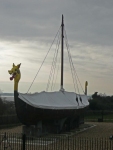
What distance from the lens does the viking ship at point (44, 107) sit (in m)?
19.2

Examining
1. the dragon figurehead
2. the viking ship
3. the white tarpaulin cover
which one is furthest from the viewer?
the white tarpaulin cover

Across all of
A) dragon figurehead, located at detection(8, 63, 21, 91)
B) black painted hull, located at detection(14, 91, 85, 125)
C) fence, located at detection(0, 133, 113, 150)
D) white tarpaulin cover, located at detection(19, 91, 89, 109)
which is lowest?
fence, located at detection(0, 133, 113, 150)

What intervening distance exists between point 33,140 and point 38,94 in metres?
3.54

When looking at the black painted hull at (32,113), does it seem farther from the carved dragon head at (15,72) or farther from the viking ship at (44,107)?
the carved dragon head at (15,72)

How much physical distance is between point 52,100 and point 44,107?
2.20m

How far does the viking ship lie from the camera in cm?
1916

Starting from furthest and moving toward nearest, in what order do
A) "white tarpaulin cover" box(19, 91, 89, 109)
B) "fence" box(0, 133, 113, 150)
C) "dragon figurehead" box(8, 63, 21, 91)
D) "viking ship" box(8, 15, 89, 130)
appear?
1. "white tarpaulin cover" box(19, 91, 89, 109)
2. "viking ship" box(8, 15, 89, 130)
3. "dragon figurehead" box(8, 63, 21, 91)
4. "fence" box(0, 133, 113, 150)

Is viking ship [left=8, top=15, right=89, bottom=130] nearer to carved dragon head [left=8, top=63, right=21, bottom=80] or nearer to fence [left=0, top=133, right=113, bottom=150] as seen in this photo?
carved dragon head [left=8, top=63, right=21, bottom=80]

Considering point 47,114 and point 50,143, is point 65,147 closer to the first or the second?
point 50,143

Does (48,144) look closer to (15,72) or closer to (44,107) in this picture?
(44,107)

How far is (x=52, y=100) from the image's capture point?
22.2 metres

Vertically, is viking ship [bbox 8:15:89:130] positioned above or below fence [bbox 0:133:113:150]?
above

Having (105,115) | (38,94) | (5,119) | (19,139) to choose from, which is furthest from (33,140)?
(105,115)

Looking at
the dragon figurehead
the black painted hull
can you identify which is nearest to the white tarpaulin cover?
the black painted hull
